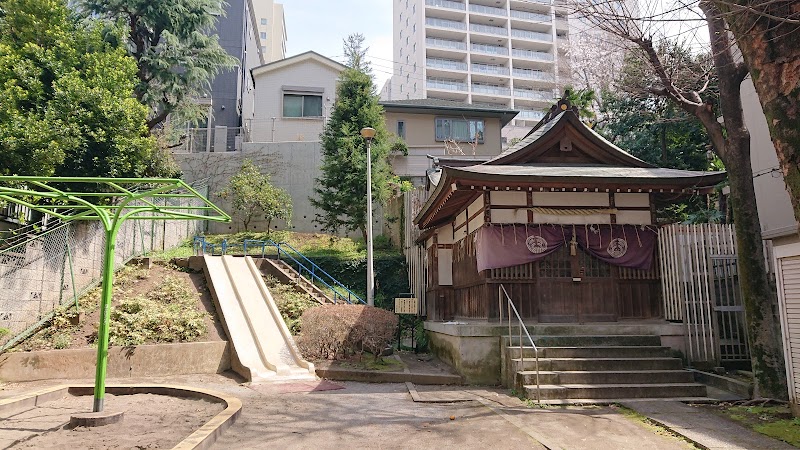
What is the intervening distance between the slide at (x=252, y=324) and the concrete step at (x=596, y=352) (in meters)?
4.71

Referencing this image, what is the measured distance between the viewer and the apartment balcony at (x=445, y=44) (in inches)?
2188

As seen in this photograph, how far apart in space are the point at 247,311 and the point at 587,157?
9.97 m

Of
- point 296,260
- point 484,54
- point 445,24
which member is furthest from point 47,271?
point 484,54

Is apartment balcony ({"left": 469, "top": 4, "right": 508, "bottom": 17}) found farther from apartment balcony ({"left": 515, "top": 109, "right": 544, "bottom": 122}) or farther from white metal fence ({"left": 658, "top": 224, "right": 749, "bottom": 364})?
white metal fence ({"left": 658, "top": 224, "right": 749, "bottom": 364})

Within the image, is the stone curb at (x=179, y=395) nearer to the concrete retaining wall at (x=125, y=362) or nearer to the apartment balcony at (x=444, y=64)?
the concrete retaining wall at (x=125, y=362)

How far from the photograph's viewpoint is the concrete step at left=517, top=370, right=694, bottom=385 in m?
9.10

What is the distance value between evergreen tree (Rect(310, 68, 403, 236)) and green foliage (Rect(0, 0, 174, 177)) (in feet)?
27.9

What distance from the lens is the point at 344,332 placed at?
468 inches

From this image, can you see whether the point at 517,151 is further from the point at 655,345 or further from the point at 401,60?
the point at 401,60

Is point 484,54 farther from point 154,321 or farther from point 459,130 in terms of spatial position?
point 154,321

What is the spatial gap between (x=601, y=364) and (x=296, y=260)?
12526 millimetres

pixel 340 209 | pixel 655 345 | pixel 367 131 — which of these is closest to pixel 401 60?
pixel 340 209

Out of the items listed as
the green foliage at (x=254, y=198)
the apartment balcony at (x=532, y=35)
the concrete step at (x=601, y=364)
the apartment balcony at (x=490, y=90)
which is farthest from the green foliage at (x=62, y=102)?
the apartment balcony at (x=532, y=35)

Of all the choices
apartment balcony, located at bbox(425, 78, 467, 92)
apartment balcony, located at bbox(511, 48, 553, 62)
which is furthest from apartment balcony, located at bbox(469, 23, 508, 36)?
apartment balcony, located at bbox(425, 78, 467, 92)
